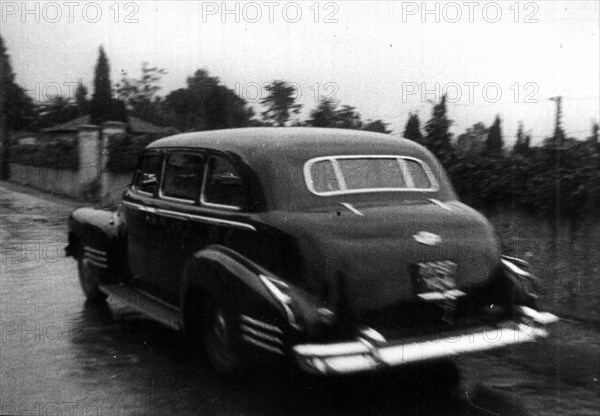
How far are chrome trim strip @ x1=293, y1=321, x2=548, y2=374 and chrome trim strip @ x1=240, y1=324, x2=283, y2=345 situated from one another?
0.15 metres

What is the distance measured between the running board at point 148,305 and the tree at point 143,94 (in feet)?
89.7

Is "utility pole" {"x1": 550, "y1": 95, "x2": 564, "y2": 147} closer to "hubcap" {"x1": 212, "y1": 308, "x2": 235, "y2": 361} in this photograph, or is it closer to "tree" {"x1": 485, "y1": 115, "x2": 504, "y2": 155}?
"tree" {"x1": 485, "y1": 115, "x2": 504, "y2": 155}

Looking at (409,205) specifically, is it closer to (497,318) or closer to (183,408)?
(497,318)

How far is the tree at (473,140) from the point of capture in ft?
29.8

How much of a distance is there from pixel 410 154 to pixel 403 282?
1341 mm

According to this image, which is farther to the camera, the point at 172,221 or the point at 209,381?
the point at 172,221

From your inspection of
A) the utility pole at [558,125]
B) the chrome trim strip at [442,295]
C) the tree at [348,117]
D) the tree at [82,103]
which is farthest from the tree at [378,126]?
the tree at [82,103]

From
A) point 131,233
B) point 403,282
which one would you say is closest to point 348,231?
point 403,282

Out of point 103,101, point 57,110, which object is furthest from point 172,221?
point 57,110

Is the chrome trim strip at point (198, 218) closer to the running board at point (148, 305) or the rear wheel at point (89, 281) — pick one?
the running board at point (148, 305)

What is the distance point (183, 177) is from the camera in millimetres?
6184

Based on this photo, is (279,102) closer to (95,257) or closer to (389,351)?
(95,257)

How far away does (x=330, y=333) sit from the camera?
4.57 meters

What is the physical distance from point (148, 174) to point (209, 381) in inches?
89.9
